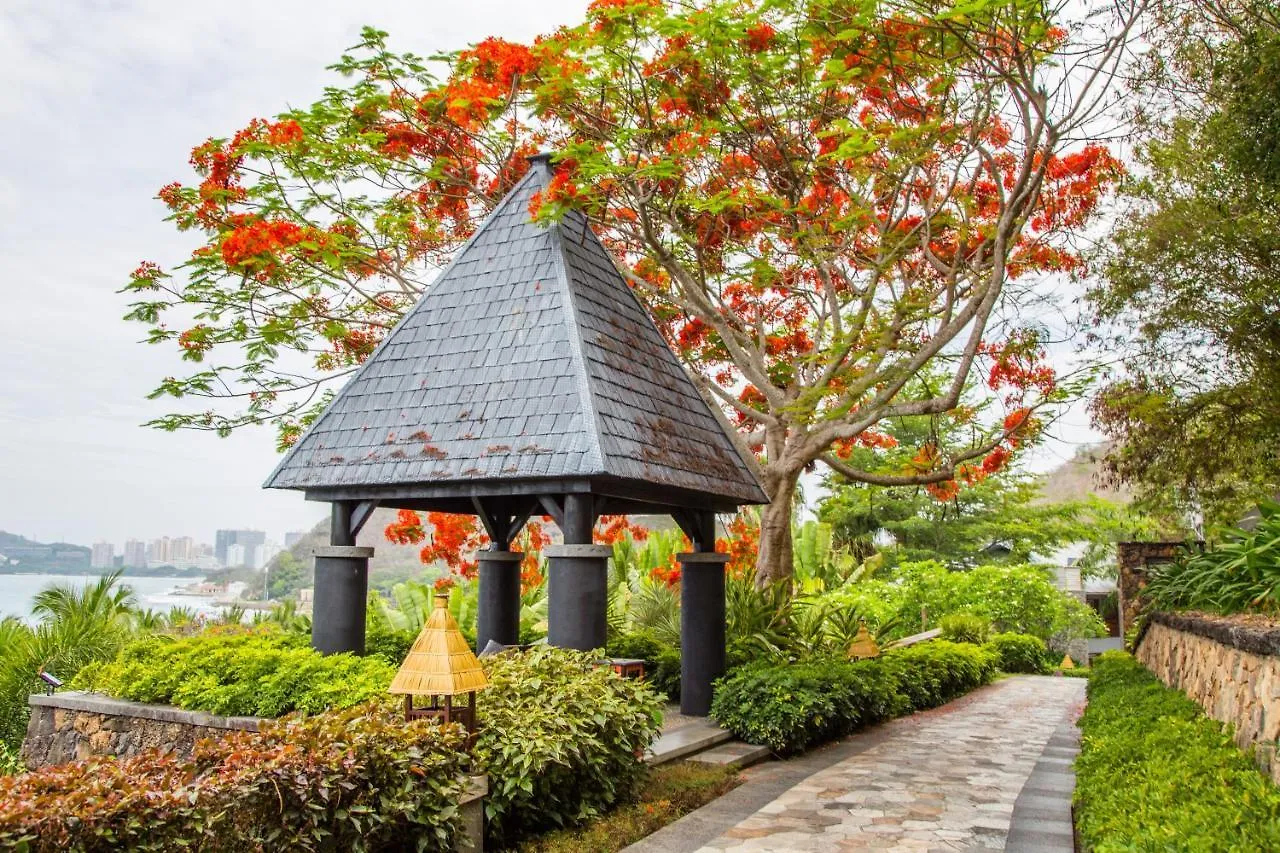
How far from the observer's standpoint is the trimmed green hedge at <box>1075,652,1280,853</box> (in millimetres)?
3908

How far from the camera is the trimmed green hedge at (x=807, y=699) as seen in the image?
8.91m

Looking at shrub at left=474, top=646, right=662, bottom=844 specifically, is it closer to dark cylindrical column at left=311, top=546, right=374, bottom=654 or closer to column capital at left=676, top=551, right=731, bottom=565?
dark cylindrical column at left=311, top=546, right=374, bottom=654

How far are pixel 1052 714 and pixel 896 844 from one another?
297 inches

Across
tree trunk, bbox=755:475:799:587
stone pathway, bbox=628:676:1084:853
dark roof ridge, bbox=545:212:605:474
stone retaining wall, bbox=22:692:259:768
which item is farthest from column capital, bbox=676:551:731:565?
stone retaining wall, bbox=22:692:259:768

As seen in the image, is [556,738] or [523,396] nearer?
[556,738]

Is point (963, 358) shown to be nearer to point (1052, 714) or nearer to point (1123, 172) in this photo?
point (1123, 172)

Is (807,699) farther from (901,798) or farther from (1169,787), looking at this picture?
(1169,787)

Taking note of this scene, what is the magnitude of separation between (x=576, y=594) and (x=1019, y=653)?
15560 mm

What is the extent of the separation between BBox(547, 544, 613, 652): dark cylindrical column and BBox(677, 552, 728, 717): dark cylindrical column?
7.39 feet

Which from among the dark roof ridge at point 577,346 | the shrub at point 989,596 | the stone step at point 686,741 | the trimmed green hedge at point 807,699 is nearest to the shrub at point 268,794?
the dark roof ridge at point 577,346

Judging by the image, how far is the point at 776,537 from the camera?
40.5 ft

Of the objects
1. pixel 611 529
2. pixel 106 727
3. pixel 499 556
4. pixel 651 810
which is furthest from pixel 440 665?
pixel 611 529

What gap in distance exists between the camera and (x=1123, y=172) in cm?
1130

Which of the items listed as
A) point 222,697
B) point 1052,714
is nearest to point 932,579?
point 1052,714
